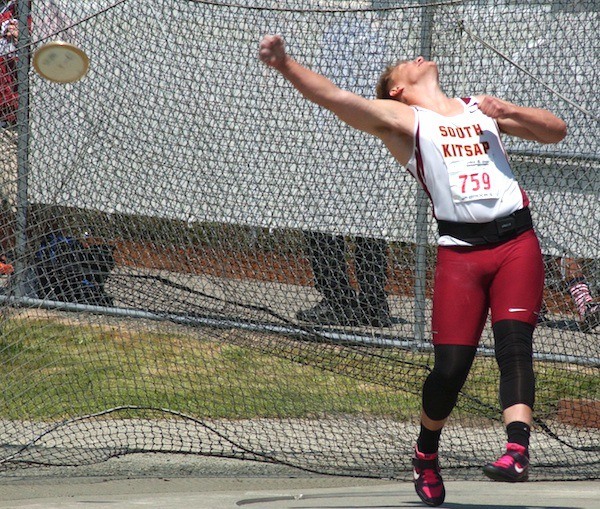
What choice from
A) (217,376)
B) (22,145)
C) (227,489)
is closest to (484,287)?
(227,489)

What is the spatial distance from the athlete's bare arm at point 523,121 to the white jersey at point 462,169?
0.07 metres

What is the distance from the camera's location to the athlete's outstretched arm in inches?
151

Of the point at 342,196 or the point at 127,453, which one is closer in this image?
the point at 127,453

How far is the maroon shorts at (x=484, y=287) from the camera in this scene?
394 centimetres

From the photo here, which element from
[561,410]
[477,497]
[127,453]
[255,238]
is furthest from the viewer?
[255,238]

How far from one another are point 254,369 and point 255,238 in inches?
30.1

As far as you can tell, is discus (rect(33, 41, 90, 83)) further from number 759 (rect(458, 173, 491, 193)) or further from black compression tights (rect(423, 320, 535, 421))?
black compression tights (rect(423, 320, 535, 421))

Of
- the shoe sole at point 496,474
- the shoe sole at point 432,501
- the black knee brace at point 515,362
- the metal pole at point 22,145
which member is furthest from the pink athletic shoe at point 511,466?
the metal pole at point 22,145

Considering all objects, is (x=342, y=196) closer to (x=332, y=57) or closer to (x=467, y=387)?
(x=332, y=57)

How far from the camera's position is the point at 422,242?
20.8 ft

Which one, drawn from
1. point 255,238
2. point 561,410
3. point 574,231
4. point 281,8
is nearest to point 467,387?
point 561,410

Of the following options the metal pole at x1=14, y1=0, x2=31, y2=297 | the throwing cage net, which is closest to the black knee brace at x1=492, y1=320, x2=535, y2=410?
the throwing cage net

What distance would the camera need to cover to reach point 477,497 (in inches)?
183

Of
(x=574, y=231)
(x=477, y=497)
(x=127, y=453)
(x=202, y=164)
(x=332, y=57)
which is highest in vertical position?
(x=332, y=57)
